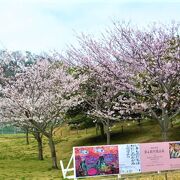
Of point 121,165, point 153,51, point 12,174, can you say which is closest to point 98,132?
point 12,174

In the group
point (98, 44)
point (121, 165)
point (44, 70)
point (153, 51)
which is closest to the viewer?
point (121, 165)

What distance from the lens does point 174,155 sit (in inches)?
698

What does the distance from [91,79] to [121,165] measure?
505 inches

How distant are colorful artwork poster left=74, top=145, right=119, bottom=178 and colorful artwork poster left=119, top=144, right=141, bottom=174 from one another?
0.22 m

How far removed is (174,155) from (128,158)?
235 cm

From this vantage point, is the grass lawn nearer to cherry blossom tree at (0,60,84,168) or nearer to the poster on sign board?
cherry blossom tree at (0,60,84,168)

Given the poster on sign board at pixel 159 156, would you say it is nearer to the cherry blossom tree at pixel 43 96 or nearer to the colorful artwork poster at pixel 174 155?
the colorful artwork poster at pixel 174 155

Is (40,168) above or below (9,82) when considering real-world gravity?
below

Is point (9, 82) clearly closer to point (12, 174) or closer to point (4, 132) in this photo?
point (12, 174)

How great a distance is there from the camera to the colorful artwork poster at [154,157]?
17047mm

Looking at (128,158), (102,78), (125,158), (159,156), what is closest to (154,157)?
(159,156)

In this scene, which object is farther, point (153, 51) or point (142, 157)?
point (153, 51)

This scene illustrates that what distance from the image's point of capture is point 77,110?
35.8 meters

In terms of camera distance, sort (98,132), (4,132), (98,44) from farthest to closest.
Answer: (4,132), (98,132), (98,44)
